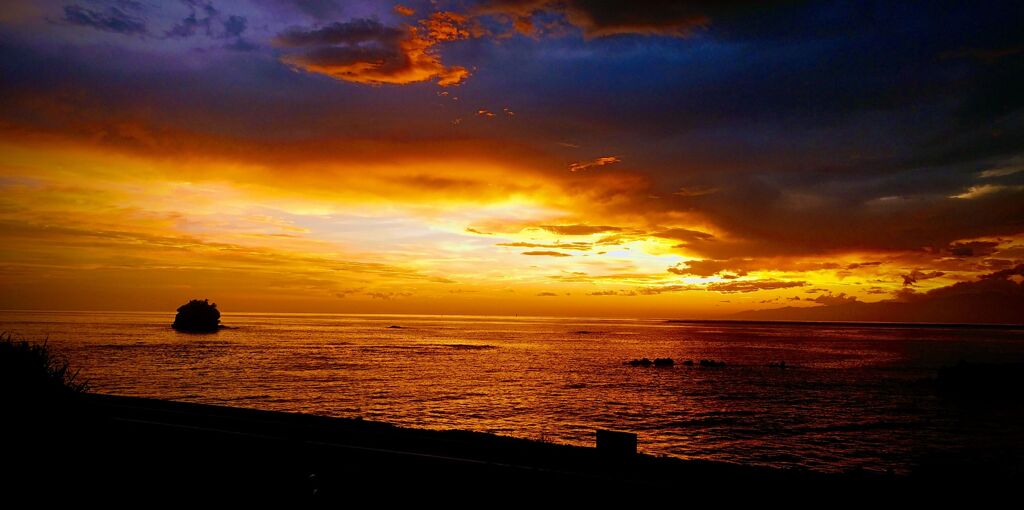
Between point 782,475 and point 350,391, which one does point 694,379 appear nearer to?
point 350,391

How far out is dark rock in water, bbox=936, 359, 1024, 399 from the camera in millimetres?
50625

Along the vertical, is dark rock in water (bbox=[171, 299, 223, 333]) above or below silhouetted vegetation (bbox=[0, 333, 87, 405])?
below

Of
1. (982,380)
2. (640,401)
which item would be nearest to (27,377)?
(640,401)

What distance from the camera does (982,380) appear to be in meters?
52.3

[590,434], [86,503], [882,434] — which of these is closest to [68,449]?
[86,503]

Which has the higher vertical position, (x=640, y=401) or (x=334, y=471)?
(x=334, y=471)

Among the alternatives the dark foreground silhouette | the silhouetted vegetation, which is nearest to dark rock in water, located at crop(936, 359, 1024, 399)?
the dark foreground silhouette

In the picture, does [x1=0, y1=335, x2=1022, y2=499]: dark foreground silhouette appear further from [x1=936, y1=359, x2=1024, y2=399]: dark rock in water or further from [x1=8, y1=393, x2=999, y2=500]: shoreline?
[x1=936, y1=359, x2=1024, y2=399]: dark rock in water

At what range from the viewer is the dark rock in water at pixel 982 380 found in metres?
50.6

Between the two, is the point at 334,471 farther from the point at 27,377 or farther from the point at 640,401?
the point at 640,401

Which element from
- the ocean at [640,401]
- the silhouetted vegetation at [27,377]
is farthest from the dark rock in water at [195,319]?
the silhouetted vegetation at [27,377]

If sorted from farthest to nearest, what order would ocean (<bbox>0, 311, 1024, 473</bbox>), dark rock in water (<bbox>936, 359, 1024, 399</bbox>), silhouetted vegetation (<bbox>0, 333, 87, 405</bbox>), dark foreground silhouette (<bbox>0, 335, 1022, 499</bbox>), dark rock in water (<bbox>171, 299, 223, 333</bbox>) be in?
1. dark rock in water (<bbox>171, 299, 223, 333</bbox>)
2. dark rock in water (<bbox>936, 359, 1024, 399</bbox>)
3. ocean (<bbox>0, 311, 1024, 473</bbox>)
4. silhouetted vegetation (<bbox>0, 333, 87, 405</bbox>)
5. dark foreground silhouette (<bbox>0, 335, 1022, 499</bbox>)

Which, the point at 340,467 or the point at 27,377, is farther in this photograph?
the point at 27,377

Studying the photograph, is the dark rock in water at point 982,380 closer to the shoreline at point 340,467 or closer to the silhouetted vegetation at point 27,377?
the shoreline at point 340,467
